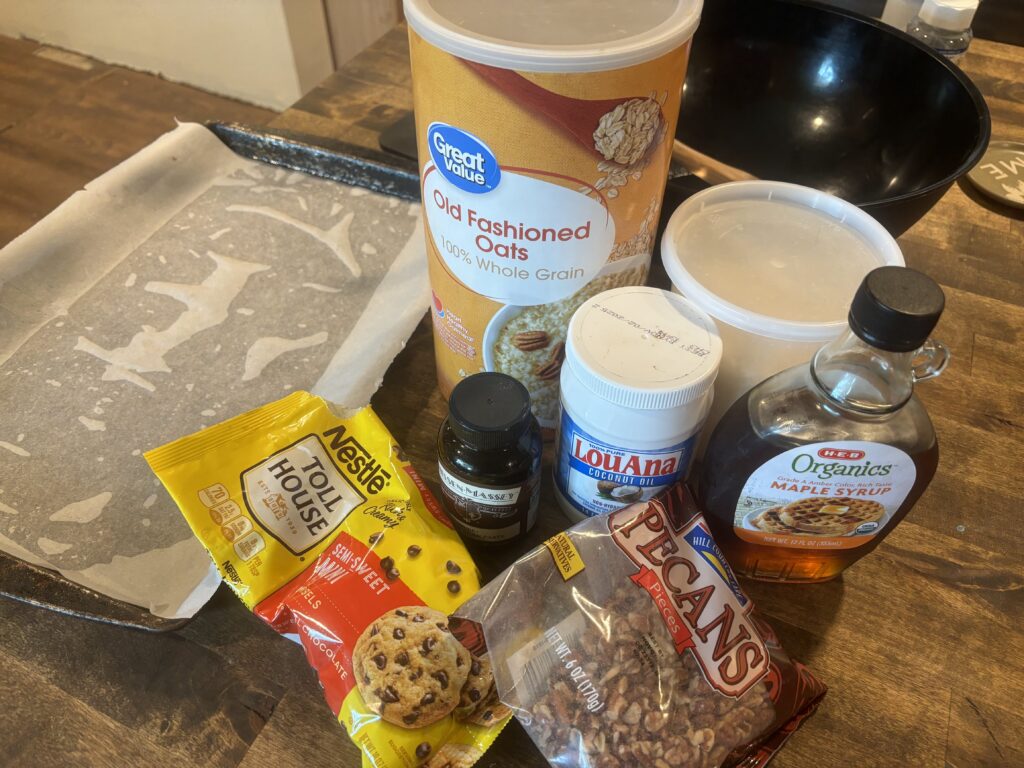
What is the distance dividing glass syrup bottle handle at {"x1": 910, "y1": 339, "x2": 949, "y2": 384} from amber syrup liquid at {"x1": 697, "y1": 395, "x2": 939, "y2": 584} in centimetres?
4

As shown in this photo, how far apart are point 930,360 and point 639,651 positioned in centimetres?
25

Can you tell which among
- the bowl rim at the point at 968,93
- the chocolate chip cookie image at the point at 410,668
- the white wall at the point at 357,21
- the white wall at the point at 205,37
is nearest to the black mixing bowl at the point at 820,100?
the bowl rim at the point at 968,93

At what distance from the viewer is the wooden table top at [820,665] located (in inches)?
18.3

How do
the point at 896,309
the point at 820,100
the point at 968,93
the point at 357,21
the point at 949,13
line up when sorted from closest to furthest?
the point at 896,309, the point at 968,93, the point at 820,100, the point at 949,13, the point at 357,21

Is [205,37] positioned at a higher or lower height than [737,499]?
lower

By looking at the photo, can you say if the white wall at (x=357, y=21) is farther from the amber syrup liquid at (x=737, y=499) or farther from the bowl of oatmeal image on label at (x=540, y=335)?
the amber syrup liquid at (x=737, y=499)

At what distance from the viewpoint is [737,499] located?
485mm

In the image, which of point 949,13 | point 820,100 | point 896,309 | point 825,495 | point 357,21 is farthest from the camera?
point 357,21

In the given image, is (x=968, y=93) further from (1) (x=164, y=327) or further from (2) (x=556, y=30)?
(1) (x=164, y=327)

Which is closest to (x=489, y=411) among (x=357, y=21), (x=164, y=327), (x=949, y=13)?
(x=164, y=327)

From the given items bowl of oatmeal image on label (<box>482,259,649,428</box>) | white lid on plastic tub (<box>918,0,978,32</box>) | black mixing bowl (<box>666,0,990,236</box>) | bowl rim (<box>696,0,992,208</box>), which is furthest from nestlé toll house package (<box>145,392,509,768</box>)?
white lid on plastic tub (<box>918,0,978,32</box>)

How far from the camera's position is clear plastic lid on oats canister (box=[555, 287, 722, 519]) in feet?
1.47

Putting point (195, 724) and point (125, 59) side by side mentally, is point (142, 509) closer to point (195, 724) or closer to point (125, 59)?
A: point (195, 724)

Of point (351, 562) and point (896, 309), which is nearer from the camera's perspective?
point (896, 309)
